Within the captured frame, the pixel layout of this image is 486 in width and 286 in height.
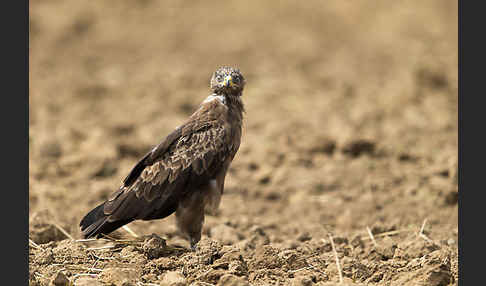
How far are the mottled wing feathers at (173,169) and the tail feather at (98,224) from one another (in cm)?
7

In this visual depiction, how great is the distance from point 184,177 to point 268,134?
558 centimetres

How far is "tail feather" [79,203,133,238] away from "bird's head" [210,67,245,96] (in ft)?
5.23

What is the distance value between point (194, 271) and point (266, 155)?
542 centimetres

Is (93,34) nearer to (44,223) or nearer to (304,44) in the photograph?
(304,44)

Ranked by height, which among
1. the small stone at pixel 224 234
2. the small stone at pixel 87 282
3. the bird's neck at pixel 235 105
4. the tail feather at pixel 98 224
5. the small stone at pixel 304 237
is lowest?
the small stone at pixel 304 237

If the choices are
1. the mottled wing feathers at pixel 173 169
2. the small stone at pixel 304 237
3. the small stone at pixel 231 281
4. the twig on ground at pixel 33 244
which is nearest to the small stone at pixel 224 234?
the small stone at pixel 304 237

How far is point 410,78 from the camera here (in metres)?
14.9

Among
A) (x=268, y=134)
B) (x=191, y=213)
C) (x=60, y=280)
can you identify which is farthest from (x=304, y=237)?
(x=268, y=134)

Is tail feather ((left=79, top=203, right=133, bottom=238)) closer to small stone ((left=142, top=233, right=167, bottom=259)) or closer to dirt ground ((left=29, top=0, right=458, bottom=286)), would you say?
dirt ground ((left=29, top=0, right=458, bottom=286))

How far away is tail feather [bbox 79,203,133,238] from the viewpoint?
673 cm

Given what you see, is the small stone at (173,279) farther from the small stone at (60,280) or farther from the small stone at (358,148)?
the small stone at (358,148)

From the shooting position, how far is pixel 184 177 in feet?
22.6

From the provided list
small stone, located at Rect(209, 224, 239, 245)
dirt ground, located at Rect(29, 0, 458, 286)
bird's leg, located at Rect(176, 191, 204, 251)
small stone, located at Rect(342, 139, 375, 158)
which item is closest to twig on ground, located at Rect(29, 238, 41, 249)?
dirt ground, located at Rect(29, 0, 458, 286)

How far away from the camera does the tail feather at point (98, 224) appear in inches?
265
